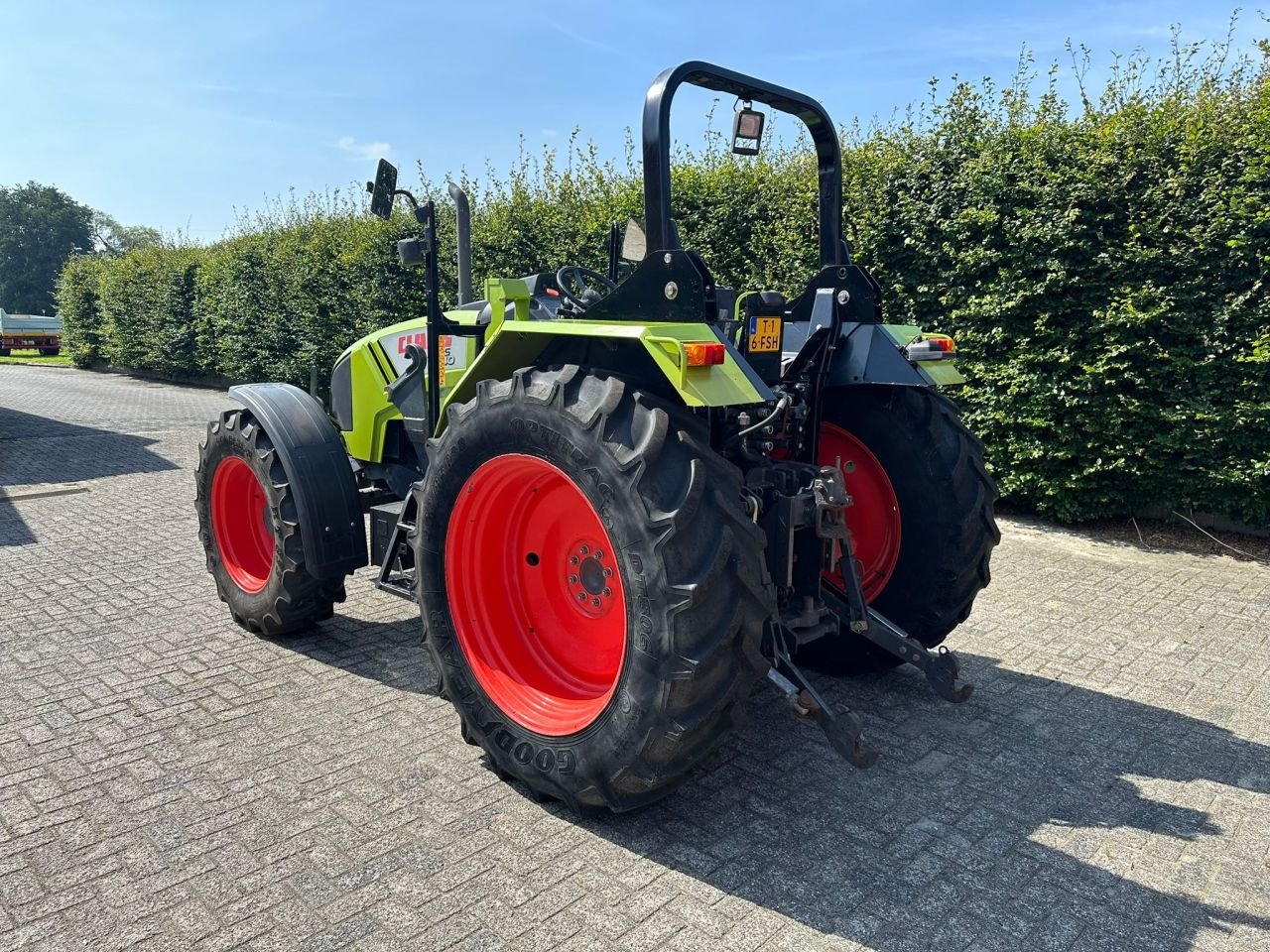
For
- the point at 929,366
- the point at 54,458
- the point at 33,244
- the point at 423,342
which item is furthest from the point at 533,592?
the point at 33,244

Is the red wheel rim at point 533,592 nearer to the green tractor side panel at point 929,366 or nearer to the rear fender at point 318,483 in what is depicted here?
the rear fender at point 318,483

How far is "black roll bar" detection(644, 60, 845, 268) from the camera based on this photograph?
2.88 meters

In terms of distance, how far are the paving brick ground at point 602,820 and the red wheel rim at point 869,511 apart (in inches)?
20.1

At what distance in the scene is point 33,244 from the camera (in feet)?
220

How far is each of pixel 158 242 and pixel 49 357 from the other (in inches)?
514

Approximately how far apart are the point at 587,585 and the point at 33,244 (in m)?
79.8

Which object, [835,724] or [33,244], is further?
[33,244]

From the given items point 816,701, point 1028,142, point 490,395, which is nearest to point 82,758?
point 490,395

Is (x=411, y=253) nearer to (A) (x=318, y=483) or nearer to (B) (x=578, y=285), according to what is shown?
(B) (x=578, y=285)

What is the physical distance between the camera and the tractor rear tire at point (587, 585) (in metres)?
2.50

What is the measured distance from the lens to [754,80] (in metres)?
3.30

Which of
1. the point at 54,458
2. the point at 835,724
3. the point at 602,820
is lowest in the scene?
the point at 602,820

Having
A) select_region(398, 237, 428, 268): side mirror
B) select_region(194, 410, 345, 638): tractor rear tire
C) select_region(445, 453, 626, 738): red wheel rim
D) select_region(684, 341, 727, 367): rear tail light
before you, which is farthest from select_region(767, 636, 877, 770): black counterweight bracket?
select_region(194, 410, 345, 638): tractor rear tire

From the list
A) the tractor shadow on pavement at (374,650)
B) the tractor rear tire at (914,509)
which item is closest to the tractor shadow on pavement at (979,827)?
the tractor rear tire at (914,509)
